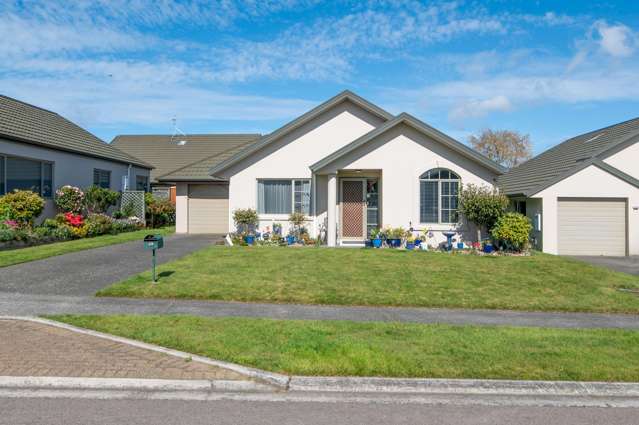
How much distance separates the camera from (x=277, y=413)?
4.53 m

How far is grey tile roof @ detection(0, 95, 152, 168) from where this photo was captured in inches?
744

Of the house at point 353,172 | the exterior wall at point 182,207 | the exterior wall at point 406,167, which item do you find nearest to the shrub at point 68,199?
the exterior wall at point 182,207

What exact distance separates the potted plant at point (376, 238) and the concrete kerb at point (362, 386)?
1153 centimetres

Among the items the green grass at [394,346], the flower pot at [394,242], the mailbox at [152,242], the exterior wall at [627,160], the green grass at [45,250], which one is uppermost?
the exterior wall at [627,160]

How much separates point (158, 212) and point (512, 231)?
19.5 meters

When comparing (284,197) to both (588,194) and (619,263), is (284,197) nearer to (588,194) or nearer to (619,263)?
(588,194)

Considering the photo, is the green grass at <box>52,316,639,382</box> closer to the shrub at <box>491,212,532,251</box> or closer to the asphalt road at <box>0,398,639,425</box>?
the asphalt road at <box>0,398,639,425</box>

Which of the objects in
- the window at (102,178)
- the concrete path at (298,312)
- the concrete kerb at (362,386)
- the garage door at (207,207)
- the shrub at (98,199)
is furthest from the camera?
the window at (102,178)

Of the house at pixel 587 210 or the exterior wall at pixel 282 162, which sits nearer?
the house at pixel 587 210

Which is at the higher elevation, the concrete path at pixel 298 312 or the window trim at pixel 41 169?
the window trim at pixel 41 169

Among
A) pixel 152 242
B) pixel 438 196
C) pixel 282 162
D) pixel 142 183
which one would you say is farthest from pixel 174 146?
pixel 152 242

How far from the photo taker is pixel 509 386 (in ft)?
17.0

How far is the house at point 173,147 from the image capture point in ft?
111

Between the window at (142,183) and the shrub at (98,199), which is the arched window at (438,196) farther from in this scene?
the window at (142,183)
